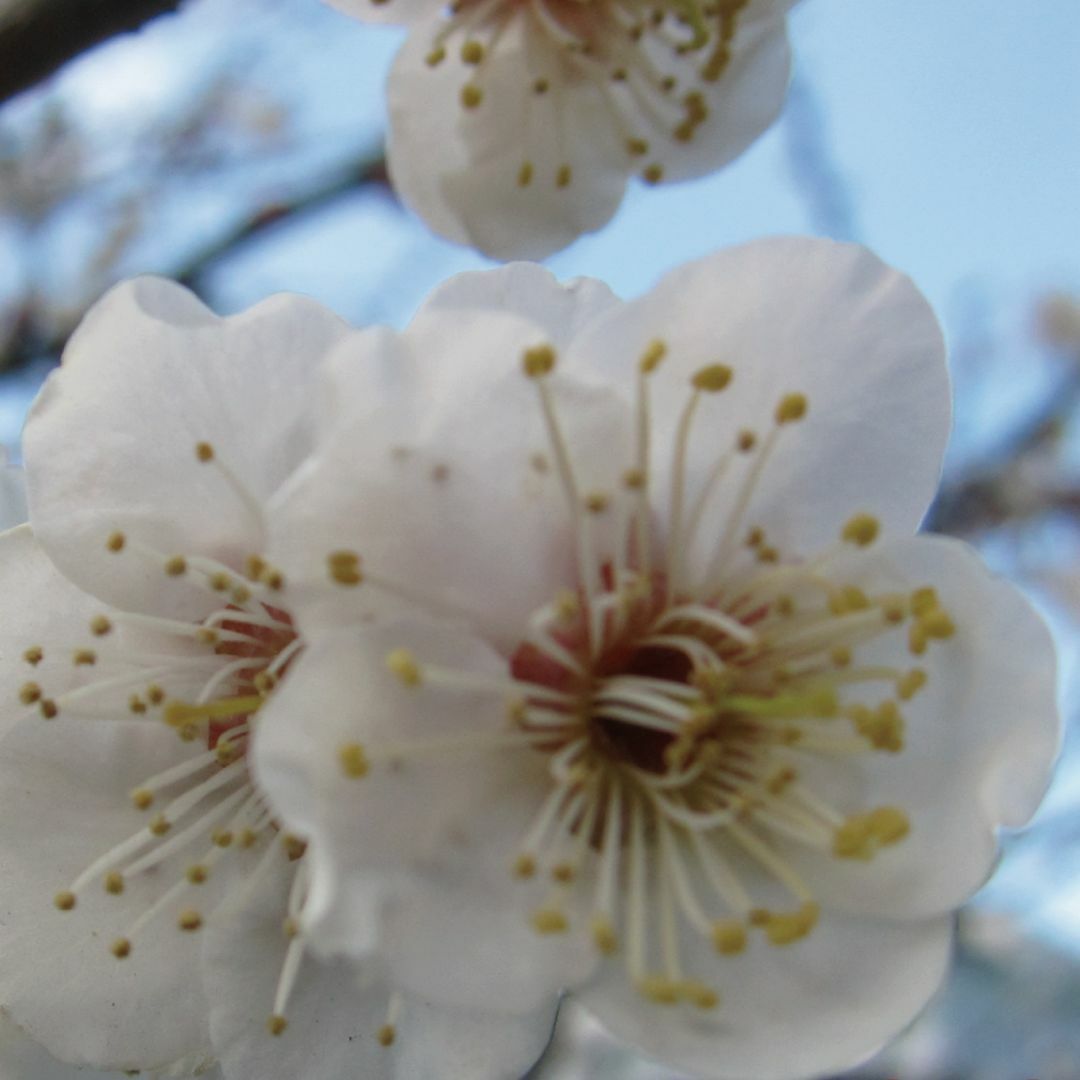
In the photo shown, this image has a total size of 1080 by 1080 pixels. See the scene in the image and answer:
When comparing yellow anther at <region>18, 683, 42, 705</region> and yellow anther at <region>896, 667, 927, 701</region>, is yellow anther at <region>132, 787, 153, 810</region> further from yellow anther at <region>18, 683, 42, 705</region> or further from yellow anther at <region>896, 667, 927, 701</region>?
yellow anther at <region>896, 667, 927, 701</region>

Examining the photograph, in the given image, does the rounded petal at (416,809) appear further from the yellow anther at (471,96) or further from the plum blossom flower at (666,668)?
the yellow anther at (471,96)

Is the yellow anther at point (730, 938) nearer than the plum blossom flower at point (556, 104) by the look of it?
Yes

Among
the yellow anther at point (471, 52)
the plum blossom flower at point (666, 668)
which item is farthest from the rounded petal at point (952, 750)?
the yellow anther at point (471, 52)

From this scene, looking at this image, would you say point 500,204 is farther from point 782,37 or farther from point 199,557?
point 199,557

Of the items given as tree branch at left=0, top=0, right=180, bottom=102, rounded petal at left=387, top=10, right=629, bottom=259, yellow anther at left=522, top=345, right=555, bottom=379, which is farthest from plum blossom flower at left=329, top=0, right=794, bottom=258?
yellow anther at left=522, top=345, right=555, bottom=379

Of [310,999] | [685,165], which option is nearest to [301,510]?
[310,999]

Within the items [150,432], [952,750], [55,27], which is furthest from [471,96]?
[952,750]

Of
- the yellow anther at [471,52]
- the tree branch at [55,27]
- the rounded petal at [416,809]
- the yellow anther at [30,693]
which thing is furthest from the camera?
the yellow anther at [471,52]

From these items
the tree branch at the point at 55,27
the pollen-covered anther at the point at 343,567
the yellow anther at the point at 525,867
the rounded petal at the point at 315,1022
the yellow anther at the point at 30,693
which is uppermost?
the tree branch at the point at 55,27
